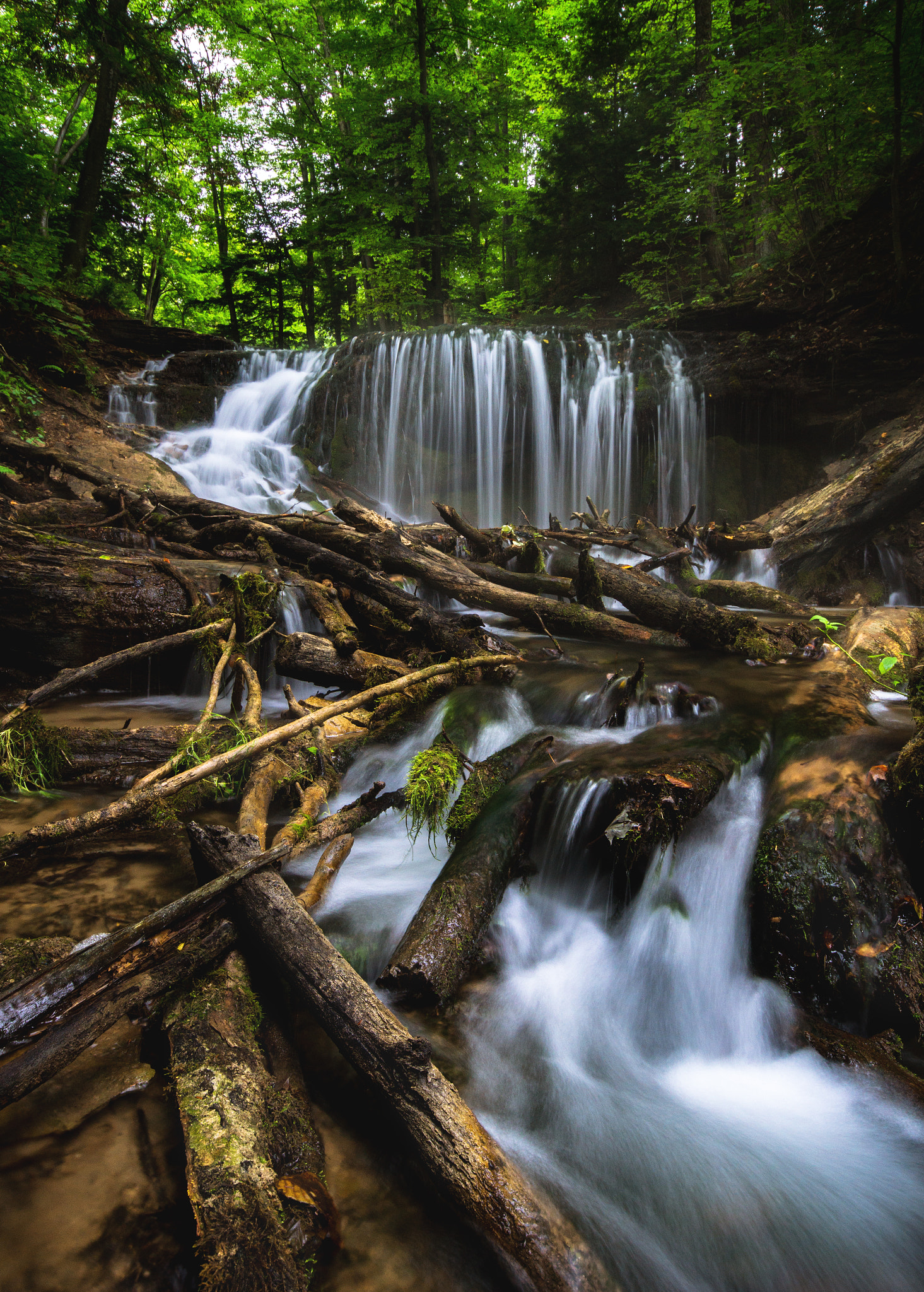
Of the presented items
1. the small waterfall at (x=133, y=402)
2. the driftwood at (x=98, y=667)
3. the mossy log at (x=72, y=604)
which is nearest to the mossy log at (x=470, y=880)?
the driftwood at (x=98, y=667)

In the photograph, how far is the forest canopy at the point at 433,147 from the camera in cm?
1138

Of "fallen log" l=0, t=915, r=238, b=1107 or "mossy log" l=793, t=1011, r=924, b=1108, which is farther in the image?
"mossy log" l=793, t=1011, r=924, b=1108

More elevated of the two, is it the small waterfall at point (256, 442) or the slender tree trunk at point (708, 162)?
the slender tree trunk at point (708, 162)

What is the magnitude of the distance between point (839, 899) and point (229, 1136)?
258cm

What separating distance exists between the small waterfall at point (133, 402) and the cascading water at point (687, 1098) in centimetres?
1344

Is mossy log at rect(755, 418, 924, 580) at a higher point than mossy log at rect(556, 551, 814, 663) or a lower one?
higher

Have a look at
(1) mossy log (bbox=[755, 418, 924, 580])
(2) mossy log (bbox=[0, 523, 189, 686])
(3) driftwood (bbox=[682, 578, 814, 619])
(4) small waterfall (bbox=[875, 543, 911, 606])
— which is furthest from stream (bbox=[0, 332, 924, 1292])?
(4) small waterfall (bbox=[875, 543, 911, 606])

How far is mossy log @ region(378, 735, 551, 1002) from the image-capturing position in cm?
255

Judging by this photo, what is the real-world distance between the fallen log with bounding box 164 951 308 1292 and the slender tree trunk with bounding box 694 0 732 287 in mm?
17269

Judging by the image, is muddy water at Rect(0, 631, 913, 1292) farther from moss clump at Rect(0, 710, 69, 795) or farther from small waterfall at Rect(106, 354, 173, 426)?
small waterfall at Rect(106, 354, 173, 426)

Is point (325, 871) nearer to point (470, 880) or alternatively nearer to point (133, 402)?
point (470, 880)

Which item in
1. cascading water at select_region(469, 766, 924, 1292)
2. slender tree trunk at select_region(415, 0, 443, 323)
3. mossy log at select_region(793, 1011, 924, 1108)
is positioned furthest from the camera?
slender tree trunk at select_region(415, 0, 443, 323)

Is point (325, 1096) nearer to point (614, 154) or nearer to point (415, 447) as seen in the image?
point (415, 447)

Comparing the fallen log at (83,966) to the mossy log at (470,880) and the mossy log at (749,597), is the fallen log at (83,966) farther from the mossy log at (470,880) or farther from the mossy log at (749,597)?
the mossy log at (749,597)
